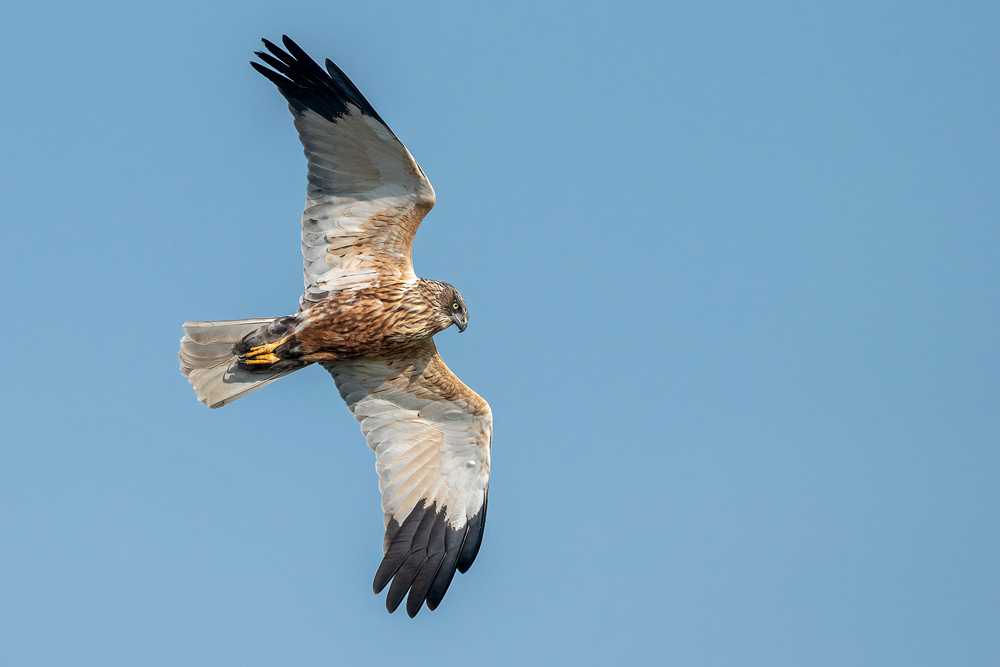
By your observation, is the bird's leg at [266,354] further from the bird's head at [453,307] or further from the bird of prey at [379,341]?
the bird's head at [453,307]

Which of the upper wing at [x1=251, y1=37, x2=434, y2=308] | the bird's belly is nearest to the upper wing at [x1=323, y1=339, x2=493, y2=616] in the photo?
the bird's belly

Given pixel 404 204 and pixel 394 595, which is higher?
pixel 404 204

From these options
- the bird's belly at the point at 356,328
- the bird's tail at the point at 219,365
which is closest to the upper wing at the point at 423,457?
the bird's belly at the point at 356,328

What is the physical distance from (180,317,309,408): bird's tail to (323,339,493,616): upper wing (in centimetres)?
86

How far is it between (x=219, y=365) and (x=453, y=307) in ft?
7.79

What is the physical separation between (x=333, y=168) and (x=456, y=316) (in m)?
1.76

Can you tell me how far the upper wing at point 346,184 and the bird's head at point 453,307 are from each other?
43cm

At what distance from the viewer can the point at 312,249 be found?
932cm

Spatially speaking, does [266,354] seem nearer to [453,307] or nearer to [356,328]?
[356,328]

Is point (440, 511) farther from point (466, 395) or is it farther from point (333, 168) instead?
point (333, 168)

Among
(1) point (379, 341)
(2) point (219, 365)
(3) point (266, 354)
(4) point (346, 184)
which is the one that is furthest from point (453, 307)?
(2) point (219, 365)

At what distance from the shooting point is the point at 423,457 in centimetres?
1038

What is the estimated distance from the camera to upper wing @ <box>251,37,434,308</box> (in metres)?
8.57

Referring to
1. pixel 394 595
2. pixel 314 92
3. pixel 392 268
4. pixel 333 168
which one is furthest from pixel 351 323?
pixel 394 595
